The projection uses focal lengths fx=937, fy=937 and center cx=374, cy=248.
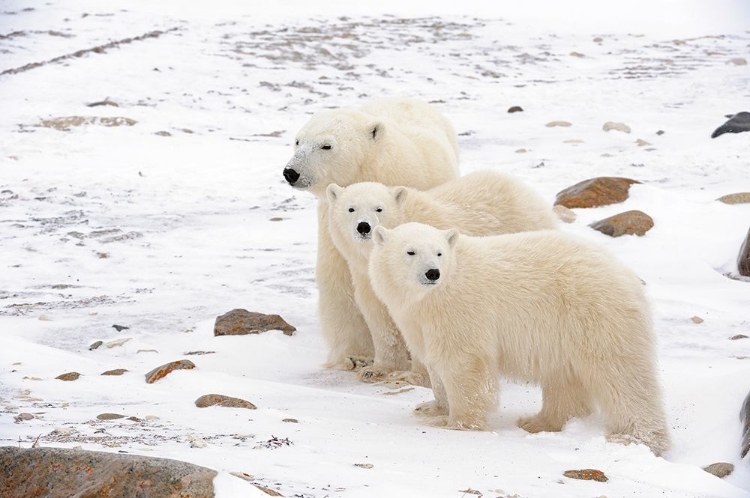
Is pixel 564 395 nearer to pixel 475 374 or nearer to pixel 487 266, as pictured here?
pixel 475 374

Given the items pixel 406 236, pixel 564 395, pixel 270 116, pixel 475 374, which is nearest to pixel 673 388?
pixel 564 395

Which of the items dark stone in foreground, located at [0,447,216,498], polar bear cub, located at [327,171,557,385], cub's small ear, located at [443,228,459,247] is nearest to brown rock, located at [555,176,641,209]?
polar bear cub, located at [327,171,557,385]

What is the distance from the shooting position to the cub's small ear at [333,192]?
5.57 m

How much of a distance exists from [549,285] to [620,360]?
0.50 m

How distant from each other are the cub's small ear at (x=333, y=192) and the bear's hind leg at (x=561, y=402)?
1683 mm

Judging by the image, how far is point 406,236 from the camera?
4.80m

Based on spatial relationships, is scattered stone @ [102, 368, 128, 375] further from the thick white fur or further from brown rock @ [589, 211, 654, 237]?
brown rock @ [589, 211, 654, 237]

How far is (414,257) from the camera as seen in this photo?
4676 mm

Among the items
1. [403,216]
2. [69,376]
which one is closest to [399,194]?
[403,216]

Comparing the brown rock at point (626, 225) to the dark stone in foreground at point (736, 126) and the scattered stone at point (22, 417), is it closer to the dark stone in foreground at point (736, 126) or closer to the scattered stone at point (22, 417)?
the dark stone in foreground at point (736, 126)

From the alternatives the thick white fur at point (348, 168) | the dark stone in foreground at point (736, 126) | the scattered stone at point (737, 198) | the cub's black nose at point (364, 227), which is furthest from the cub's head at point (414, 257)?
the dark stone in foreground at point (736, 126)

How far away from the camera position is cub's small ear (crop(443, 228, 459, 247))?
4773 mm

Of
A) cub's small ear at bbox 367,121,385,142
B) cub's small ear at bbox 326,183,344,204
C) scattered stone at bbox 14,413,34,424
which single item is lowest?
scattered stone at bbox 14,413,34,424

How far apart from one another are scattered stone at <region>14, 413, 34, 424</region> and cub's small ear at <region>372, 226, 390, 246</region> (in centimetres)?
188
